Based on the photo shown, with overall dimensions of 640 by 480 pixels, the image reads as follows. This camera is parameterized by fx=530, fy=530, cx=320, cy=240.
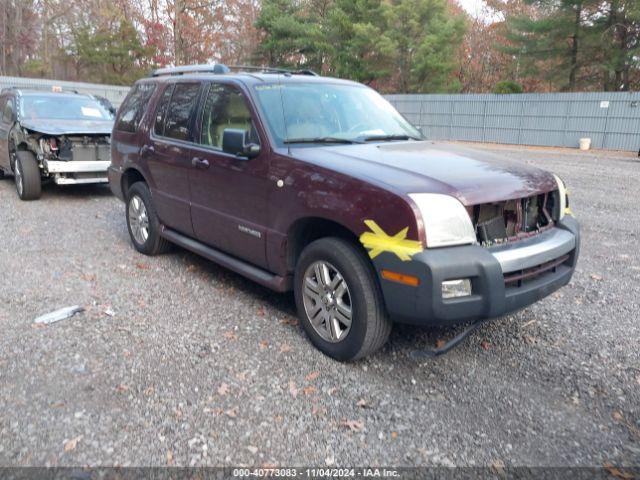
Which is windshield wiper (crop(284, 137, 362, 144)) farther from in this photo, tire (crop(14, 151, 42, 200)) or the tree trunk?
the tree trunk

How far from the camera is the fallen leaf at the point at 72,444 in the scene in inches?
103

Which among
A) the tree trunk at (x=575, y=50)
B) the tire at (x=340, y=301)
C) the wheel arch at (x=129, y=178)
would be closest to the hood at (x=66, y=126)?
the wheel arch at (x=129, y=178)

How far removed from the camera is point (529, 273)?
3.20 meters

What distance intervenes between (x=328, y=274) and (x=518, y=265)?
1.16m

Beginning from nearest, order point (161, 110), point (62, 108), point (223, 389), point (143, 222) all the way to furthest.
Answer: point (223, 389) < point (161, 110) < point (143, 222) < point (62, 108)

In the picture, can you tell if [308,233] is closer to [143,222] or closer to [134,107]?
[143,222]

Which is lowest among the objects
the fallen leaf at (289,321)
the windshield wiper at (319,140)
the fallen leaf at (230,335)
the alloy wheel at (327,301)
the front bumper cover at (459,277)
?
the fallen leaf at (230,335)

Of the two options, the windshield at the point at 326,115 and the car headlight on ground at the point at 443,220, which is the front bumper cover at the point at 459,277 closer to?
the car headlight on ground at the point at 443,220

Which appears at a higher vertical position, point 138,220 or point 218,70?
point 218,70

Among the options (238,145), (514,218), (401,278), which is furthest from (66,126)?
(514,218)

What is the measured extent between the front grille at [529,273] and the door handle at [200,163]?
257cm

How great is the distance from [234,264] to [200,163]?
0.92 metres

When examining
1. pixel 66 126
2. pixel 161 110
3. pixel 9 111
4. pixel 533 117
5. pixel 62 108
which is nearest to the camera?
pixel 161 110

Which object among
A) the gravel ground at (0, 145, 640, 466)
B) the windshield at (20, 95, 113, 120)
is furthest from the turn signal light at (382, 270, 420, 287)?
the windshield at (20, 95, 113, 120)
